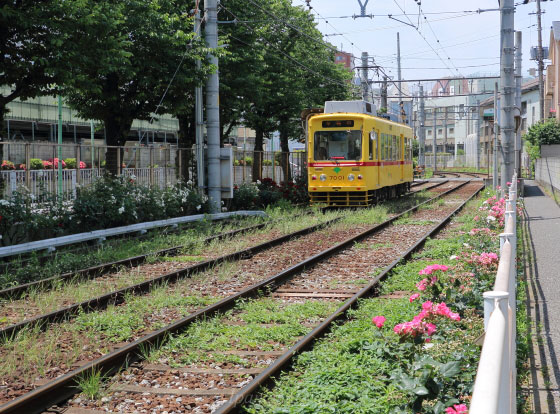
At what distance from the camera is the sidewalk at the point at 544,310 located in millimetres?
5336

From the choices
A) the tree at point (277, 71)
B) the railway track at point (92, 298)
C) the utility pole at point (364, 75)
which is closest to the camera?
the railway track at point (92, 298)

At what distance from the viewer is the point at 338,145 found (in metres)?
22.5

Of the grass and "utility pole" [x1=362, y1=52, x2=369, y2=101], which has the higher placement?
"utility pole" [x1=362, y1=52, x2=369, y2=101]

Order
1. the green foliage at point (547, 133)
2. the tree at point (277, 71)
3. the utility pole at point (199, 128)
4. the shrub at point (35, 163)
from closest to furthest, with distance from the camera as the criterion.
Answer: the shrub at point (35, 163) < the utility pole at point (199, 128) < the tree at point (277, 71) < the green foliage at point (547, 133)

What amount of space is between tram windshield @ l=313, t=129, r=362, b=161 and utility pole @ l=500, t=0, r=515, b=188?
4.45 meters

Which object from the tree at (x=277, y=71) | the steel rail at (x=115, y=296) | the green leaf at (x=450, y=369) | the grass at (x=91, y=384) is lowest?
the grass at (x=91, y=384)

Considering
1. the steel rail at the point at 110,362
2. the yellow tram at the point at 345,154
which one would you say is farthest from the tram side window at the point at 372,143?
the steel rail at the point at 110,362

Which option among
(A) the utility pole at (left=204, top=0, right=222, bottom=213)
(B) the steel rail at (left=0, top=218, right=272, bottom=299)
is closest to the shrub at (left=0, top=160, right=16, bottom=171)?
(B) the steel rail at (left=0, top=218, right=272, bottom=299)

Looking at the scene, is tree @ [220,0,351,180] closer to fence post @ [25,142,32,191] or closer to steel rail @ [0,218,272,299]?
fence post @ [25,142,32,191]

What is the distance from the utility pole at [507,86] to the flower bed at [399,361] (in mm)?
12456

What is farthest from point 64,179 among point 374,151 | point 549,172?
point 549,172

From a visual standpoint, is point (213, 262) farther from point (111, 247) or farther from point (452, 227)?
point (452, 227)

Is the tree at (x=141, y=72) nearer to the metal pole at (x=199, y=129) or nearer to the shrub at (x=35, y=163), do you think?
the metal pole at (x=199, y=129)

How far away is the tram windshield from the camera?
22.0 m
